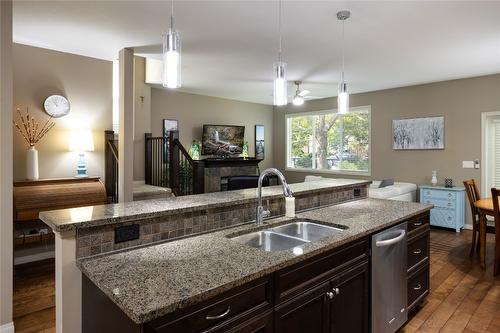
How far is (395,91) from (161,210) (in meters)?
6.04

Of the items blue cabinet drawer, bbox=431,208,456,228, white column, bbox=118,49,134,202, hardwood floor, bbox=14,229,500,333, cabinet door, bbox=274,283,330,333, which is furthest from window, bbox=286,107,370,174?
cabinet door, bbox=274,283,330,333

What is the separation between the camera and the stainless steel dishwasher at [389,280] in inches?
82.5

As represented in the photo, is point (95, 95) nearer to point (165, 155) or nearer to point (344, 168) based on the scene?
point (165, 155)

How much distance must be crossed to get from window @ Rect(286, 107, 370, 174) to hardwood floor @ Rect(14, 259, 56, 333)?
5951mm

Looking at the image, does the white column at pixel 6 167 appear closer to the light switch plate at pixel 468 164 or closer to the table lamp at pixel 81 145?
the table lamp at pixel 81 145

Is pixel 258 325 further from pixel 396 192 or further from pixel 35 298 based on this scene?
pixel 396 192

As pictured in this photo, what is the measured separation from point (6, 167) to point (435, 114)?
6.44m

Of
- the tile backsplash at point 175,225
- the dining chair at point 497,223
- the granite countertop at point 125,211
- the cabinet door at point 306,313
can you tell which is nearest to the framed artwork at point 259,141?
the dining chair at point 497,223

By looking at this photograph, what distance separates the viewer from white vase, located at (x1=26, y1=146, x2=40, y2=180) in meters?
3.82

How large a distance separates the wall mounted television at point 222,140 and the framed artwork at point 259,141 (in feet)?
2.18

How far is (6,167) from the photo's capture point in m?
2.40

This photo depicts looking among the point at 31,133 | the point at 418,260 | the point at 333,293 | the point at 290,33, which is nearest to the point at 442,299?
the point at 418,260

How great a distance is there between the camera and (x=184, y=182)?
5723 millimetres

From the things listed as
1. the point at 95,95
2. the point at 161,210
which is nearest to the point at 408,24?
the point at 161,210
